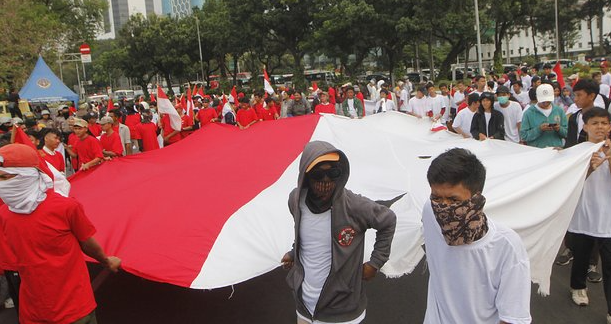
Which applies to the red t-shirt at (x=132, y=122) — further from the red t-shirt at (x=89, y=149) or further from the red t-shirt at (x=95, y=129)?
the red t-shirt at (x=89, y=149)

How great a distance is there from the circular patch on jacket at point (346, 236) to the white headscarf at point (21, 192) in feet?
5.86

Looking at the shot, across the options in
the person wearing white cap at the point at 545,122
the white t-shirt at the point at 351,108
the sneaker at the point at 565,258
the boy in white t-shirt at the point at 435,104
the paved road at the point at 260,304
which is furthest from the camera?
the white t-shirt at the point at 351,108

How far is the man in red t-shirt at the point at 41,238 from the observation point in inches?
114

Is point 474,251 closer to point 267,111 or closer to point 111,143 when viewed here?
point 111,143

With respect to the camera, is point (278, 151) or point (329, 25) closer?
point (278, 151)

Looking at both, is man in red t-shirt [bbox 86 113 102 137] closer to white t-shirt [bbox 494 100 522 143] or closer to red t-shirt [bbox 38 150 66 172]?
red t-shirt [bbox 38 150 66 172]

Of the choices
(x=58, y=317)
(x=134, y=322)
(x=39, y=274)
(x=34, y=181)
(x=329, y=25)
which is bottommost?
(x=134, y=322)

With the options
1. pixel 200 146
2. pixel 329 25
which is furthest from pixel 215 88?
pixel 200 146

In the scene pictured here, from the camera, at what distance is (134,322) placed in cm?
481

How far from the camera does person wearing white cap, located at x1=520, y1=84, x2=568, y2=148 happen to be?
19.6 ft

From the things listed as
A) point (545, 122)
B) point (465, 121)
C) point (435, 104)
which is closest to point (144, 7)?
point (435, 104)

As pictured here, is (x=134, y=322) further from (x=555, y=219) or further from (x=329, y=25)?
(x=329, y=25)

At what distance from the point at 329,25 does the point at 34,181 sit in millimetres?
29548

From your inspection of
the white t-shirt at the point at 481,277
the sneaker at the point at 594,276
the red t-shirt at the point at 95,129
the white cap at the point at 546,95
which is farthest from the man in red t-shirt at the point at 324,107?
the white t-shirt at the point at 481,277
